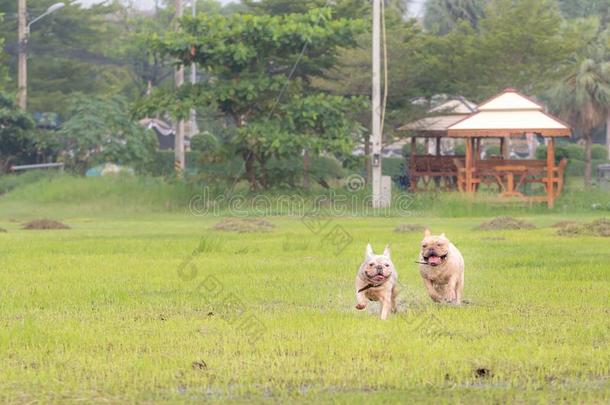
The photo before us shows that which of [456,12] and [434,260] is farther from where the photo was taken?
[456,12]

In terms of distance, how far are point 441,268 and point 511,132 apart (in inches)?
983

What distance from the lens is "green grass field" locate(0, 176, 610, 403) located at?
9.83m

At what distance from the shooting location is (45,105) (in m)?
67.2

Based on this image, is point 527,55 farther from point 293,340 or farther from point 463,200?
point 293,340

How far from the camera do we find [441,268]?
551 inches

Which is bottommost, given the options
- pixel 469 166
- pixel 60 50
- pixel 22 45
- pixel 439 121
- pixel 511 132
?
pixel 469 166

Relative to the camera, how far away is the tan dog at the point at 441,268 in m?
13.8

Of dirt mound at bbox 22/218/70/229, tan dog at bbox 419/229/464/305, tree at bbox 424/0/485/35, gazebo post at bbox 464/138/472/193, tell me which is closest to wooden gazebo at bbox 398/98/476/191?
gazebo post at bbox 464/138/472/193

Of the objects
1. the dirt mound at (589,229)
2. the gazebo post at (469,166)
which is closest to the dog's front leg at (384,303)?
the dirt mound at (589,229)

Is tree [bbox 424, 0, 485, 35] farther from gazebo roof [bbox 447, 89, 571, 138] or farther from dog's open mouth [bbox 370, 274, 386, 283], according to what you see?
dog's open mouth [bbox 370, 274, 386, 283]

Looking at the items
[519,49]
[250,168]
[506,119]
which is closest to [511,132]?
[506,119]

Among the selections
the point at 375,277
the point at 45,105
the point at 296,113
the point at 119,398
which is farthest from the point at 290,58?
the point at 119,398

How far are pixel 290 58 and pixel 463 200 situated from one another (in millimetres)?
9277

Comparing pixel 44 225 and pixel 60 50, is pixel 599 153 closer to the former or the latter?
pixel 60 50
